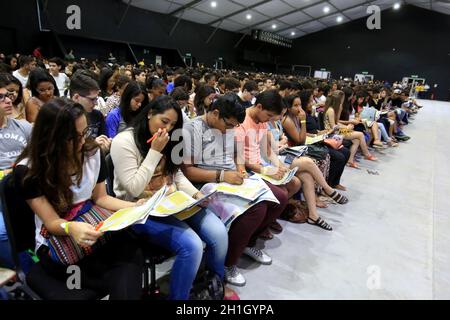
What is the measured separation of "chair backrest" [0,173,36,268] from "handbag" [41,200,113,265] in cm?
8

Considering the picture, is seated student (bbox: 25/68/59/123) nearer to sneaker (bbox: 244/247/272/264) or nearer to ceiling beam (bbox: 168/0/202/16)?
sneaker (bbox: 244/247/272/264)

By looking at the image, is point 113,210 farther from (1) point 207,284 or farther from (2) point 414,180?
(2) point 414,180

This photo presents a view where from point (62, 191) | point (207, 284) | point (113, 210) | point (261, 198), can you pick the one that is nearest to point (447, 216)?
point (261, 198)

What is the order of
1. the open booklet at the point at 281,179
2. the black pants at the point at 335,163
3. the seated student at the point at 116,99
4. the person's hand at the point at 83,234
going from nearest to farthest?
the person's hand at the point at 83,234
the open booklet at the point at 281,179
the seated student at the point at 116,99
the black pants at the point at 335,163

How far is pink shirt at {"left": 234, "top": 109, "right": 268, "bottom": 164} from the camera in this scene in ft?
7.77

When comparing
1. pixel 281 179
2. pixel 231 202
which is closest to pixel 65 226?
pixel 231 202

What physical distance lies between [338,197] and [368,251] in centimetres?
79

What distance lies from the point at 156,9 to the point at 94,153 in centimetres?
1345

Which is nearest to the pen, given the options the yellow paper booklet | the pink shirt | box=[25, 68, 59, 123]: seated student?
the pink shirt

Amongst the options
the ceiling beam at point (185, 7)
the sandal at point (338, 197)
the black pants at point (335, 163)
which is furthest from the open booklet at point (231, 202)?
the ceiling beam at point (185, 7)

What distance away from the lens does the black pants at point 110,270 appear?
117 centimetres

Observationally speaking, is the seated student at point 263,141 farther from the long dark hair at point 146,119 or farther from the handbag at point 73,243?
the handbag at point 73,243

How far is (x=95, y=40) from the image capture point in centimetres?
1112

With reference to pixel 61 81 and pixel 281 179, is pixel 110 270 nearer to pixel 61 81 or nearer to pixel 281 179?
pixel 281 179
